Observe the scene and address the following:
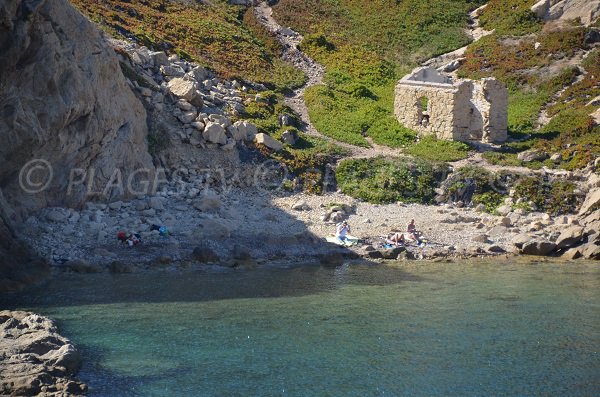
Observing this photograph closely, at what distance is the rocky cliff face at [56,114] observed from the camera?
34.3 meters

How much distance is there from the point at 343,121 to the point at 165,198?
12.9 metres

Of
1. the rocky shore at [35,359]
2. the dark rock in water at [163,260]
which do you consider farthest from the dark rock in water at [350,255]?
the rocky shore at [35,359]

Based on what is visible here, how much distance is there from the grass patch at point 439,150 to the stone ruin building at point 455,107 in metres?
0.59

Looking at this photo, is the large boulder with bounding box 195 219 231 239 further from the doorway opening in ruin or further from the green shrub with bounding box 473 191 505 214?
the doorway opening in ruin

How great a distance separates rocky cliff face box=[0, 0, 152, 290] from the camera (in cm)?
3431

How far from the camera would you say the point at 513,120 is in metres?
51.3

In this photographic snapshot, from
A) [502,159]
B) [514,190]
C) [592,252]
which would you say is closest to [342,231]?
[514,190]

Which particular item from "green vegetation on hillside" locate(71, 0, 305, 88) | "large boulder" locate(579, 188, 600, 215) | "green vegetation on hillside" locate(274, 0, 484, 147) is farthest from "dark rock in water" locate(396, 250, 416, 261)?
"green vegetation on hillside" locate(71, 0, 305, 88)

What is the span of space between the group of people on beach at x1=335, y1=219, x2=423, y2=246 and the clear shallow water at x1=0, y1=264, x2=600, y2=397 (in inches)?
90.9

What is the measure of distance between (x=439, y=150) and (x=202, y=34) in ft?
56.3

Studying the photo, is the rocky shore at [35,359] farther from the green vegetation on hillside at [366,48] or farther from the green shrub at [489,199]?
the green vegetation on hillside at [366,48]

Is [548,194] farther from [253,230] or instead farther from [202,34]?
[202,34]

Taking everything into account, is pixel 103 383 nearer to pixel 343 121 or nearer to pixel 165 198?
pixel 165 198

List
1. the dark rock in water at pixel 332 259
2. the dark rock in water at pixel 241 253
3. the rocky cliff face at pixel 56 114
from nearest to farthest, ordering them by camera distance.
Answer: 1. the rocky cliff face at pixel 56 114
2. the dark rock in water at pixel 241 253
3. the dark rock in water at pixel 332 259
